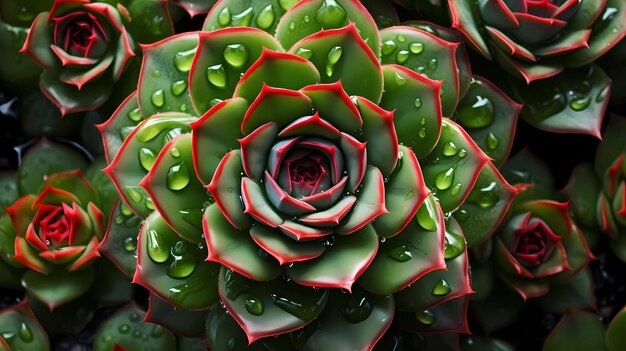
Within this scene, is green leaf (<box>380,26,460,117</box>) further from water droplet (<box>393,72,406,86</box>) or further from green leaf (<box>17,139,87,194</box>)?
green leaf (<box>17,139,87,194</box>)

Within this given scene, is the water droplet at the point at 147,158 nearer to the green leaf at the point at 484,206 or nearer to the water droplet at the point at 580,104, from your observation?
the green leaf at the point at 484,206

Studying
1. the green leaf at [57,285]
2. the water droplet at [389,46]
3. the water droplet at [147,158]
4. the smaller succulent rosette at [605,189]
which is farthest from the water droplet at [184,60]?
the smaller succulent rosette at [605,189]

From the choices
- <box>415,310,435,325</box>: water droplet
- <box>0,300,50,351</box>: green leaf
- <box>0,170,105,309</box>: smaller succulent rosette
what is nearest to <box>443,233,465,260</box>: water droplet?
<box>415,310,435,325</box>: water droplet

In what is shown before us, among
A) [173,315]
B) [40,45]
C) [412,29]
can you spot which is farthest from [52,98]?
[412,29]

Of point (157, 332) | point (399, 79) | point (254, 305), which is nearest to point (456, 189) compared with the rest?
point (399, 79)

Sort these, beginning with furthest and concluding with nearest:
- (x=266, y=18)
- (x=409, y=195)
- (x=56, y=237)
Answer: (x=56, y=237) → (x=266, y=18) → (x=409, y=195)

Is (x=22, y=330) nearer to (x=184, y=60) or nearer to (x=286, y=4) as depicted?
(x=184, y=60)

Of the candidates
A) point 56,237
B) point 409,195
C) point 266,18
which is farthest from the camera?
point 56,237

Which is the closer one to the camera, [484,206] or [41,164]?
[484,206]
